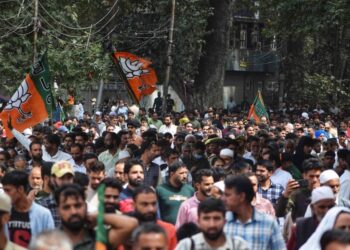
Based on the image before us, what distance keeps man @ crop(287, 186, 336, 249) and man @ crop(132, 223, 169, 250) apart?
7.71ft

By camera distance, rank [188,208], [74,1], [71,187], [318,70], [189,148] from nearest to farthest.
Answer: [71,187], [188,208], [189,148], [74,1], [318,70]

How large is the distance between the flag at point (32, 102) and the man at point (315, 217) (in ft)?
28.5

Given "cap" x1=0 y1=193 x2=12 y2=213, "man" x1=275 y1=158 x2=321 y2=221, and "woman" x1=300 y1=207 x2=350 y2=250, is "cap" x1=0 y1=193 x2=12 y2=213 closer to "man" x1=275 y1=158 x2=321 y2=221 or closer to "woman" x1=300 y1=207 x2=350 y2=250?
"woman" x1=300 y1=207 x2=350 y2=250

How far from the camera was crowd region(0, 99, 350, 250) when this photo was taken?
6051 mm

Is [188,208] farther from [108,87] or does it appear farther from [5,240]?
[108,87]

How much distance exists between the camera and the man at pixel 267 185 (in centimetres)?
1021

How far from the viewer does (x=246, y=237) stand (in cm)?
690

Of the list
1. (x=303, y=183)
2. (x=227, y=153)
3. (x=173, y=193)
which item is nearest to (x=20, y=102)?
(x=227, y=153)

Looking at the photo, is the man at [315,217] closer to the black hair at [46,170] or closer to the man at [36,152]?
the black hair at [46,170]

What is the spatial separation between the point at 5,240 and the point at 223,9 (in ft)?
76.8

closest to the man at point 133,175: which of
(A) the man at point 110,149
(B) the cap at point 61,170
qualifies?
(B) the cap at point 61,170

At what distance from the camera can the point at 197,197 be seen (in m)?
8.76

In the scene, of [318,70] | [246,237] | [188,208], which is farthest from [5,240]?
[318,70]

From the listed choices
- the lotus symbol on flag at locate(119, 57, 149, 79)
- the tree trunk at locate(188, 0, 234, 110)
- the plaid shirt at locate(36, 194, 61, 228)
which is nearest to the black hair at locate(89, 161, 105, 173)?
the plaid shirt at locate(36, 194, 61, 228)
